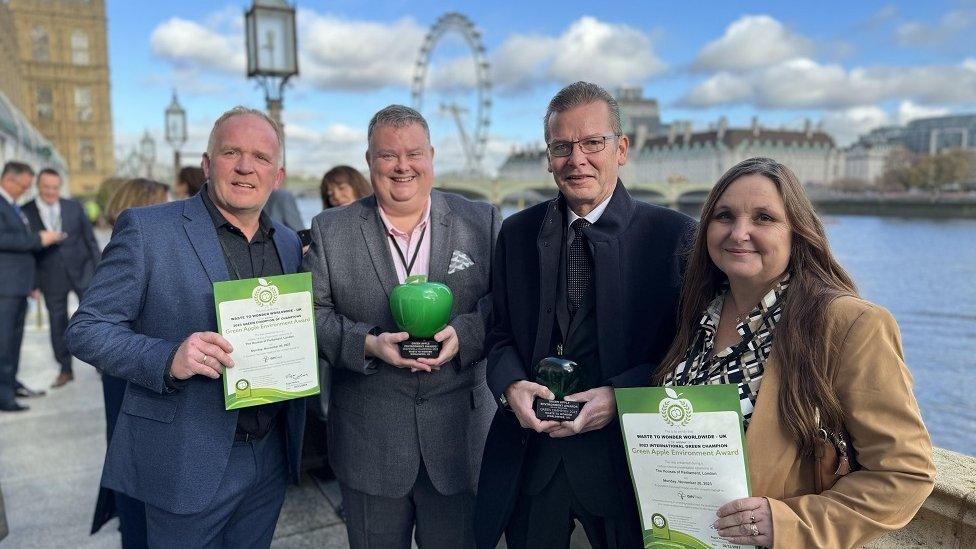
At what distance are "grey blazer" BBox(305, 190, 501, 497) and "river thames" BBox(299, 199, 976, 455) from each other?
49.3 inches

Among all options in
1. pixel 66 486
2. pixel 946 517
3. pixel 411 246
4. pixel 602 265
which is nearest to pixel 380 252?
pixel 411 246

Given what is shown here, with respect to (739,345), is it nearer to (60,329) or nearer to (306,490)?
(306,490)

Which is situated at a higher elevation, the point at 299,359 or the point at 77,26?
the point at 77,26

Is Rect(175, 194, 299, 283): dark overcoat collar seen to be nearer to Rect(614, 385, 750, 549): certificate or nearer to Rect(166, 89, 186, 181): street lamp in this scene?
Rect(614, 385, 750, 549): certificate

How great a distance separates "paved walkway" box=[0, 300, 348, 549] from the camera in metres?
3.18

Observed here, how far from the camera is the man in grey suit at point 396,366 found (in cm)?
213

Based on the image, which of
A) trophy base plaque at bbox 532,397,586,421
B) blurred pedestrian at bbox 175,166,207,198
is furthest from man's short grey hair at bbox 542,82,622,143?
blurred pedestrian at bbox 175,166,207,198

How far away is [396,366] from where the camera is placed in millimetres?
2057

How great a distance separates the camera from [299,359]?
6.19 ft

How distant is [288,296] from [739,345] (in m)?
1.18

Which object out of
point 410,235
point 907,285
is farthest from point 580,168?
point 907,285

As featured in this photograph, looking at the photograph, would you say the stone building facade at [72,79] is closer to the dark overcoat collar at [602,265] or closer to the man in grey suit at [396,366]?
the man in grey suit at [396,366]

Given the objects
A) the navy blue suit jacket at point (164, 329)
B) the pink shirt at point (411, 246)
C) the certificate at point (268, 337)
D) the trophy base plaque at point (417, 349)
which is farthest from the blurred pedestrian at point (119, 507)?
the trophy base plaque at point (417, 349)

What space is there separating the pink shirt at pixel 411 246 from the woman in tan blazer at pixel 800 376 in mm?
986
